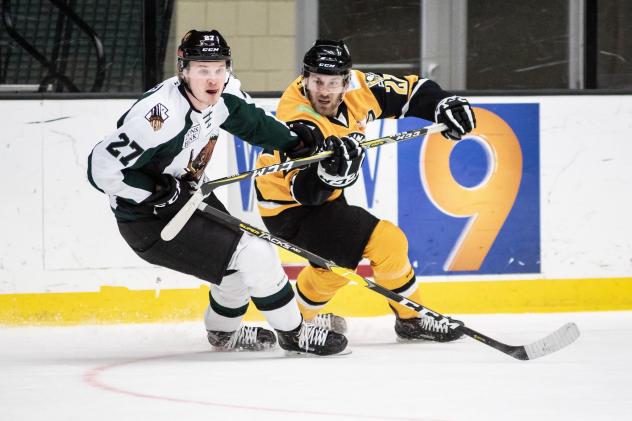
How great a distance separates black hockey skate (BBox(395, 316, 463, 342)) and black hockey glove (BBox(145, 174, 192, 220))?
0.88m

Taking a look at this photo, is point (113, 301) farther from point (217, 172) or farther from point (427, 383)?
point (427, 383)

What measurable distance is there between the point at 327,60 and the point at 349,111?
0.25 meters

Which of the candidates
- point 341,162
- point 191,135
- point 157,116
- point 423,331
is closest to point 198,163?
point 191,135

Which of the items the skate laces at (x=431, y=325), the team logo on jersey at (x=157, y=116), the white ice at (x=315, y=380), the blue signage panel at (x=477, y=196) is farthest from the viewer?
the blue signage panel at (x=477, y=196)

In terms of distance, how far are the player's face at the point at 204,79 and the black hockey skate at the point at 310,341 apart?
731 mm

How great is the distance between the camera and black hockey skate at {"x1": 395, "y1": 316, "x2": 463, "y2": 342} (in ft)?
12.7

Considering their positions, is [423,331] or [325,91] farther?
[423,331]

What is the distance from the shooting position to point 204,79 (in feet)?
11.0

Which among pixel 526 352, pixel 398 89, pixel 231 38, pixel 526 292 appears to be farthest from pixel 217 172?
pixel 526 352

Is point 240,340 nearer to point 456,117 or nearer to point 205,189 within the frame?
point 205,189

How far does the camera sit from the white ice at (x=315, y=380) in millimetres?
2631

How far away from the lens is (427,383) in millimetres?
3010

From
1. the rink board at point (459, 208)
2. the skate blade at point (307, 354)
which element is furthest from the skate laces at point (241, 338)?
the rink board at point (459, 208)

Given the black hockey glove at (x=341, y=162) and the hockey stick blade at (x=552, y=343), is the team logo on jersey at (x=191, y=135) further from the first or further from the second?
the hockey stick blade at (x=552, y=343)
